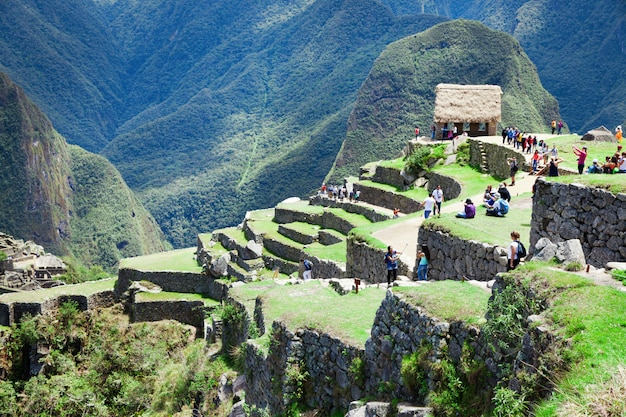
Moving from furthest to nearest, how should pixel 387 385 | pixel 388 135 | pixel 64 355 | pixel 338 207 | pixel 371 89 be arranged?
1. pixel 371 89
2. pixel 388 135
3. pixel 338 207
4. pixel 64 355
5. pixel 387 385

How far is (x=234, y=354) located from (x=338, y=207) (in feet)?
59.6

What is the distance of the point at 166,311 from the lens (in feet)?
102

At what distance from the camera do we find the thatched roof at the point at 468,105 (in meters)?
37.5

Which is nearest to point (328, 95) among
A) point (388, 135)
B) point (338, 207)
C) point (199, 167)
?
point (199, 167)

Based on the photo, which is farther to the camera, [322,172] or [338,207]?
[322,172]

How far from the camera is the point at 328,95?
171250 millimetres

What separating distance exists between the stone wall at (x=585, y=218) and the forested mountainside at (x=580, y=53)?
110 m

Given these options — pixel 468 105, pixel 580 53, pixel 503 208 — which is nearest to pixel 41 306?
pixel 468 105

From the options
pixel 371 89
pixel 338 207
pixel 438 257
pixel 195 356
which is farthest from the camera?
pixel 371 89

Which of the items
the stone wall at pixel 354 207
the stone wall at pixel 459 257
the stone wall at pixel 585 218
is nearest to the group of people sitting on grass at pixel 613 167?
the stone wall at pixel 459 257

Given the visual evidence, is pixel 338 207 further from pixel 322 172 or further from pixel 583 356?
pixel 322 172

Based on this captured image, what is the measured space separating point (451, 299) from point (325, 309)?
12.0 ft

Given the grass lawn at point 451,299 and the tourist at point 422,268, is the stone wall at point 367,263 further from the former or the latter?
the grass lawn at point 451,299

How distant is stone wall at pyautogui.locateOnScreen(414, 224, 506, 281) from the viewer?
13.1 m
